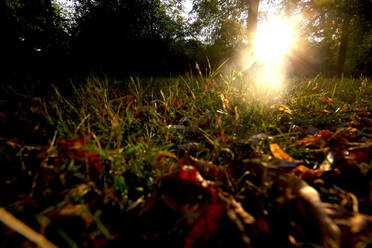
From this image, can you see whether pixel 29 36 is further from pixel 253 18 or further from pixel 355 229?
pixel 253 18

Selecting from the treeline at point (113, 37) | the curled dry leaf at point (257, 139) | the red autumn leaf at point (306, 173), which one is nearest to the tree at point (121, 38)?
the treeline at point (113, 37)

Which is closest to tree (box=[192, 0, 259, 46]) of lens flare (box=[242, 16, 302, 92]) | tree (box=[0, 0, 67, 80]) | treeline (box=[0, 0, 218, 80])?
lens flare (box=[242, 16, 302, 92])

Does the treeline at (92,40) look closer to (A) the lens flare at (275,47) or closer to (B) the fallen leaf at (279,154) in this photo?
(A) the lens flare at (275,47)

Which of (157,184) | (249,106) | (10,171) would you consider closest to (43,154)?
(10,171)

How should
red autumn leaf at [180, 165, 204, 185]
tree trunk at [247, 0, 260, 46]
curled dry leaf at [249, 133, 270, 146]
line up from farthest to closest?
1. tree trunk at [247, 0, 260, 46]
2. curled dry leaf at [249, 133, 270, 146]
3. red autumn leaf at [180, 165, 204, 185]

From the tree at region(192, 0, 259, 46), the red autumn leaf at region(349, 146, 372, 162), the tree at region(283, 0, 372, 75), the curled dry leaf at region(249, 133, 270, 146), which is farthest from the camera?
the tree at region(283, 0, 372, 75)

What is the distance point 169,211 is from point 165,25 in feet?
25.8

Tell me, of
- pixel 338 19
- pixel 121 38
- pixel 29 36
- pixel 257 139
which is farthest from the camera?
pixel 338 19

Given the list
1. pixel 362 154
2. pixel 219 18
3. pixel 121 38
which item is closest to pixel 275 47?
pixel 219 18

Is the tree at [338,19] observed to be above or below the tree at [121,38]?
above

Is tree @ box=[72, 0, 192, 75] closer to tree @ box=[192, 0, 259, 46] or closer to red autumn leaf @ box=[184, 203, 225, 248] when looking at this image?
tree @ box=[192, 0, 259, 46]

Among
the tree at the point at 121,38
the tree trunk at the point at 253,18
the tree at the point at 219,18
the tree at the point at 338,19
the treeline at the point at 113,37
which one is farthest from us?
the tree at the point at 338,19

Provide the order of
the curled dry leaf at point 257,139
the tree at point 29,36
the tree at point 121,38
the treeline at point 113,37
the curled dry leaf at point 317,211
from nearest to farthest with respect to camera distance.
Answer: the curled dry leaf at point 317,211 → the curled dry leaf at point 257,139 → the tree at point 29,36 → the treeline at point 113,37 → the tree at point 121,38

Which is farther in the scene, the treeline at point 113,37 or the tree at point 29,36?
the treeline at point 113,37
